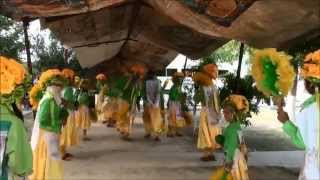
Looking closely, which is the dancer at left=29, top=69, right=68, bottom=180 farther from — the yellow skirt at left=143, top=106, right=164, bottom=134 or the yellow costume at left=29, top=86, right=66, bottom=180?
the yellow skirt at left=143, top=106, right=164, bottom=134

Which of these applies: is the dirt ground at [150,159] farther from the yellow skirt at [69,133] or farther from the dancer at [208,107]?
the dancer at [208,107]

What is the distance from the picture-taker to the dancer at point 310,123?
4672mm

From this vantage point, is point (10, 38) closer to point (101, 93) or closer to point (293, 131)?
point (101, 93)

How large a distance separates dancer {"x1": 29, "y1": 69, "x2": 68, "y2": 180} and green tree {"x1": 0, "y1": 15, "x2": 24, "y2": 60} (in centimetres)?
1012

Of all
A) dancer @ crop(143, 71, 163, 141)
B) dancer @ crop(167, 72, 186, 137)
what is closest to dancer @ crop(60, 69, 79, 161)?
dancer @ crop(143, 71, 163, 141)

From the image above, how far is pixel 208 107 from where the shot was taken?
10.6 m

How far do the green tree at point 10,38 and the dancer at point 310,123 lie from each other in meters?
13.2

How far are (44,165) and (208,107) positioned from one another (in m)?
4.53

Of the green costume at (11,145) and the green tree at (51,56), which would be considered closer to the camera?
the green costume at (11,145)

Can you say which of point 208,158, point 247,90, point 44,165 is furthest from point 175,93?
point 44,165

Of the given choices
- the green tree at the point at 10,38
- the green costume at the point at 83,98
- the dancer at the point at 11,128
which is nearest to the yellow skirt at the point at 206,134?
the green costume at the point at 83,98

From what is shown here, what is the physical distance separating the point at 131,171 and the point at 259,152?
3208 mm

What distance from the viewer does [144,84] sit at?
14.9 meters

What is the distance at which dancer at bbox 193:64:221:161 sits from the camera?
34.5ft
